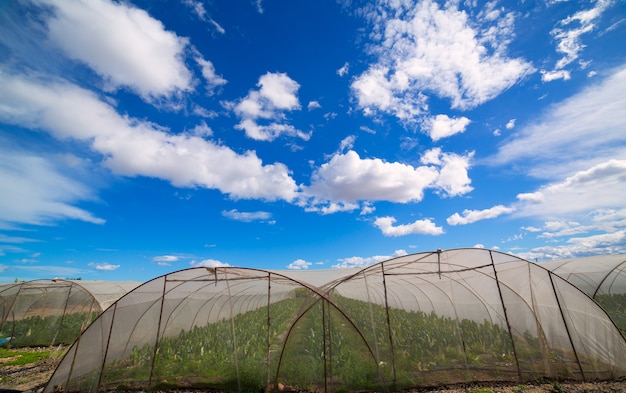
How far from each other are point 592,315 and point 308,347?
8.92 m

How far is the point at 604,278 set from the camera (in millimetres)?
18078

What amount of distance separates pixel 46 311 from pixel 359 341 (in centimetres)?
2148

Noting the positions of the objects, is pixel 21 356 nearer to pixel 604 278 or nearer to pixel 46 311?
pixel 46 311

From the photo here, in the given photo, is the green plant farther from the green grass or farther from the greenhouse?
the green grass

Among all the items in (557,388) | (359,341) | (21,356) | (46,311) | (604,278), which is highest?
(604,278)

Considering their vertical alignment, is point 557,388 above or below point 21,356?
below

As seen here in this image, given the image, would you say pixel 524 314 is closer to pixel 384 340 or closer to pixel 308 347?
pixel 384 340

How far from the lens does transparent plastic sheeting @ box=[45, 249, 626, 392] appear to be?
945 centimetres

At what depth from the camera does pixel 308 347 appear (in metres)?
9.70

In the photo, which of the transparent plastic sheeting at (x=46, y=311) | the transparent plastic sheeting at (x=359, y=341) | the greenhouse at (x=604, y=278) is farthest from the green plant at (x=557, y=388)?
the transparent plastic sheeting at (x=46, y=311)

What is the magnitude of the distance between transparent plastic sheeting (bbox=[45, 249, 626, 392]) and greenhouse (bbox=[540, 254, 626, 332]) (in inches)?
375

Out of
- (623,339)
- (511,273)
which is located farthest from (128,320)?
(623,339)

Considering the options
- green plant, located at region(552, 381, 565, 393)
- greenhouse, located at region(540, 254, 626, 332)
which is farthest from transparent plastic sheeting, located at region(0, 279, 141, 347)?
greenhouse, located at region(540, 254, 626, 332)

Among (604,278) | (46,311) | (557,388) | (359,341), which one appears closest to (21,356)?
(46,311)
